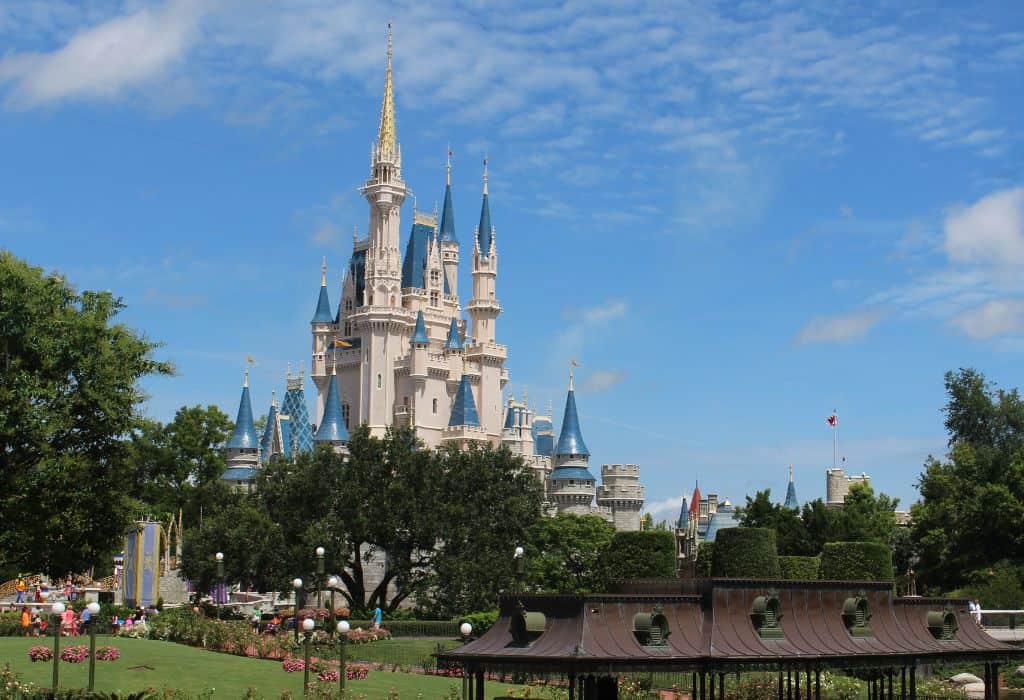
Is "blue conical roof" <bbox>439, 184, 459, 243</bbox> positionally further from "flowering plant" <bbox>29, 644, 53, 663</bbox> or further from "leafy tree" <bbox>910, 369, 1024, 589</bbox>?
"flowering plant" <bbox>29, 644, 53, 663</bbox>

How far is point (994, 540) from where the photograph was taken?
5319 cm

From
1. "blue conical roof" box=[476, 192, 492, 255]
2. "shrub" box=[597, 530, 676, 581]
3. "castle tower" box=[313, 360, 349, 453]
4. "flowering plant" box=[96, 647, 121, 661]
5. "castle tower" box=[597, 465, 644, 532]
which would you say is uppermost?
"blue conical roof" box=[476, 192, 492, 255]

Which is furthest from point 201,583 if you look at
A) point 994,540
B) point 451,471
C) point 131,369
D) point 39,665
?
point 994,540

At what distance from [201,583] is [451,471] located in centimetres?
1134

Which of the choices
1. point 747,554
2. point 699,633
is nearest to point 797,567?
point 747,554

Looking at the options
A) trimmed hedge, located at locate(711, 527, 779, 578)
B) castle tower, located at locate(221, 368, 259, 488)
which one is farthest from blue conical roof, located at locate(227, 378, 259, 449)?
trimmed hedge, located at locate(711, 527, 779, 578)

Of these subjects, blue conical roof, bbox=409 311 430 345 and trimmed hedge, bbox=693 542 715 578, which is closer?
trimmed hedge, bbox=693 542 715 578

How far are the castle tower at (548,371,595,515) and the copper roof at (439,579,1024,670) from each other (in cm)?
5963

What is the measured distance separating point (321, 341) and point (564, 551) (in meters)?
38.6

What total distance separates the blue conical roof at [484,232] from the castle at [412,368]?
0.23 feet

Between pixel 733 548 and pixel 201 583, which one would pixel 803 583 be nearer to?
A: pixel 733 548

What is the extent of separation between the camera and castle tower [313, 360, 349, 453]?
75.4m

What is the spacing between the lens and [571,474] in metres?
82.3

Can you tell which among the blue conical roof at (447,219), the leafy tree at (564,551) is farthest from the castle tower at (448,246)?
the leafy tree at (564,551)
